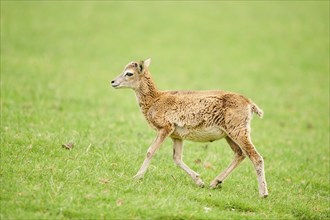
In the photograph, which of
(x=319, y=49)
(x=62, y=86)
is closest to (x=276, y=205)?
(x=62, y=86)

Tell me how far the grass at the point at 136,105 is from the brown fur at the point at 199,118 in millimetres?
566

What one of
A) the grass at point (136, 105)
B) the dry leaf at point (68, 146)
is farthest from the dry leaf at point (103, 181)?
the dry leaf at point (68, 146)

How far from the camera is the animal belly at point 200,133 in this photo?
369 inches

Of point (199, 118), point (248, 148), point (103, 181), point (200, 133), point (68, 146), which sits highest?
point (199, 118)

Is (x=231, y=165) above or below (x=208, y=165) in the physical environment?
above

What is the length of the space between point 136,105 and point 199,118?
8935mm

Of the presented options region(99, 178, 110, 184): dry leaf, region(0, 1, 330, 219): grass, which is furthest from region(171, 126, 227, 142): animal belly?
region(99, 178, 110, 184): dry leaf

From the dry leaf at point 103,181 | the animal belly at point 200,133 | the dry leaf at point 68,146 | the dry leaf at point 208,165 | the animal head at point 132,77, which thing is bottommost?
the dry leaf at point 208,165

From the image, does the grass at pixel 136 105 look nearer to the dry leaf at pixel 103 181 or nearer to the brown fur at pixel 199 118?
the dry leaf at pixel 103 181

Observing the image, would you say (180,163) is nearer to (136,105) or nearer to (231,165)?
(231,165)

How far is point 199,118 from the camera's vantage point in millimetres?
9430

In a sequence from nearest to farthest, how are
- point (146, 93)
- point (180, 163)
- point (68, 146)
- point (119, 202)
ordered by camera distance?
point (119, 202), point (180, 163), point (146, 93), point (68, 146)

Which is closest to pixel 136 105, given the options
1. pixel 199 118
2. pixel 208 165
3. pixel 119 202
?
pixel 208 165

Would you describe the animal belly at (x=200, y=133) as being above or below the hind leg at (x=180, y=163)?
above
